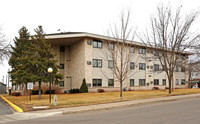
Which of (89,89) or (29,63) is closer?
(29,63)

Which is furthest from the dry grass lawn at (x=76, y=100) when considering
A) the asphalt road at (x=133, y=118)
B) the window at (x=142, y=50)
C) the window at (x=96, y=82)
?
the window at (x=142, y=50)

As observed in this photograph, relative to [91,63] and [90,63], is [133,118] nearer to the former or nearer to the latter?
[90,63]

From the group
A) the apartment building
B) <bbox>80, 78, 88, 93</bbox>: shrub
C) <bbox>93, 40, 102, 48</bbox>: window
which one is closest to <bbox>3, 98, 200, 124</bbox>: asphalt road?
the apartment building

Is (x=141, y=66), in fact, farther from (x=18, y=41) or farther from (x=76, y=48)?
(x=18, y=41)

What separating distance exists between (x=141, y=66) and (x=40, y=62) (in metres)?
21.1

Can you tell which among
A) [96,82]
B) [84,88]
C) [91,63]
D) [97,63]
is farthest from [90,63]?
[84,88]

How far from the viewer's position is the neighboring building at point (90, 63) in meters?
28.3

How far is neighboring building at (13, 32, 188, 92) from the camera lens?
1115 inches

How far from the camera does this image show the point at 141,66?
34875mm

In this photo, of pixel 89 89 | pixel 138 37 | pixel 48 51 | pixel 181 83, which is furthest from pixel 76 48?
pixel 181 83

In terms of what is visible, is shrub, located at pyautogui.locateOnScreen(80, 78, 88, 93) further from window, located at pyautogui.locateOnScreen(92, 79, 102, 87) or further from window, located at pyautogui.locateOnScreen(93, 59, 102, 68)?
window, located at pyautogui.locateOnScreen(93, 59, 102, 68)

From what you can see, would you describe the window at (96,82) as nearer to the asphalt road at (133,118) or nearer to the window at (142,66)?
the window at (142,66)

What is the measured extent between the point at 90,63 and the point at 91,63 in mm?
317

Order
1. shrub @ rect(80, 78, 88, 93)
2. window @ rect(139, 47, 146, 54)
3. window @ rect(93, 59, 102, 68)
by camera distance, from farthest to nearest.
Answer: window @ rect(139, 47, 146, 54)
window @ rect(93, 59, 102, 68)
shrub @ rect(80, 78, 88, 93)
